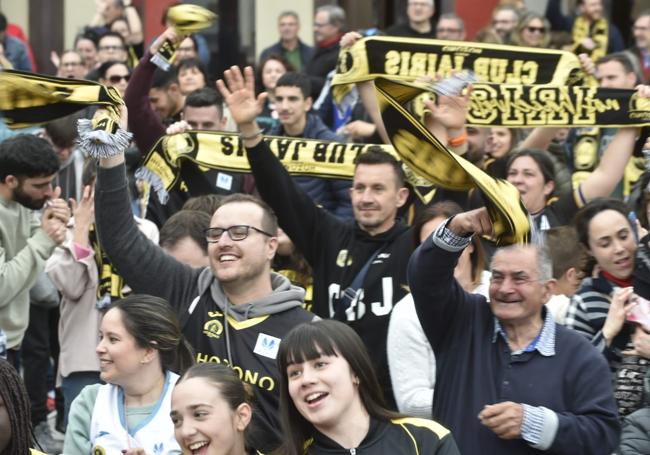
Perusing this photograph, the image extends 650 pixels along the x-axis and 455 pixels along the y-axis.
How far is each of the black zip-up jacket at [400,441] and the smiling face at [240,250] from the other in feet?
4.66

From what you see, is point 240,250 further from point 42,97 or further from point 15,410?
point 15,410

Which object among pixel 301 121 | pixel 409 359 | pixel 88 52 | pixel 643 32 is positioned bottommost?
pixel 409 359

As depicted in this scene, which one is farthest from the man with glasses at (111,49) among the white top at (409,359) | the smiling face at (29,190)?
the white top at (409,359)

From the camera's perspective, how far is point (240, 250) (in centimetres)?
615

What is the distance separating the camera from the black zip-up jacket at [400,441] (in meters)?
4.73

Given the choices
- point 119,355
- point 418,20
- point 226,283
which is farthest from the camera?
point 418,20

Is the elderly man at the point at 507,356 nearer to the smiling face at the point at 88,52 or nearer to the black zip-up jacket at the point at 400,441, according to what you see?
the black zip-up jacket at the point at 400,441

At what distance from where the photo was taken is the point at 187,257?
7.13m

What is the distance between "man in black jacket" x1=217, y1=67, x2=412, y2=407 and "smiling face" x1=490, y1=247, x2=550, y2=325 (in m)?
1.59

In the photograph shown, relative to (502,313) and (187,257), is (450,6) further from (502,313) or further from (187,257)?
(502,313)

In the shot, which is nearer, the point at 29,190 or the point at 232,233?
the point at 232,233

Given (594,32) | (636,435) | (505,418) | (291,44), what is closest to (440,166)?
(505,418)

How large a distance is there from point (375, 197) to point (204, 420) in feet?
8.03

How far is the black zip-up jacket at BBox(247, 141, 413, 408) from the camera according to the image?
7.00 m
